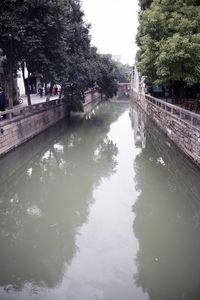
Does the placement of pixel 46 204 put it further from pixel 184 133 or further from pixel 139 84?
pixel 139 84

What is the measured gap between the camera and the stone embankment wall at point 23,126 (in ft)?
44.2

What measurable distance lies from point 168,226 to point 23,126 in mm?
11754

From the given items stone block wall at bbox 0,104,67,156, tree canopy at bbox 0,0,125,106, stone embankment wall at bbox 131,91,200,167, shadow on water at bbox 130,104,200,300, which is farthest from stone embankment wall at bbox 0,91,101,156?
stone embankment wall at bbox 131,91,200,167

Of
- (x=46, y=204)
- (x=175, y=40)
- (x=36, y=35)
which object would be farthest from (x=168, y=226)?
(x=36, y=35)

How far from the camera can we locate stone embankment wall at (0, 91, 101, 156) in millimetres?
13486

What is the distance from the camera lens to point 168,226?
7.49 m

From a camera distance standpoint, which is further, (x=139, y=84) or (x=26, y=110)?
(x=139, y=84)

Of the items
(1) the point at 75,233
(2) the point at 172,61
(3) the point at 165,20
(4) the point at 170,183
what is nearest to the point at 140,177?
(4) the point at 170,183

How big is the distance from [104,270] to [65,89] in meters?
19.9

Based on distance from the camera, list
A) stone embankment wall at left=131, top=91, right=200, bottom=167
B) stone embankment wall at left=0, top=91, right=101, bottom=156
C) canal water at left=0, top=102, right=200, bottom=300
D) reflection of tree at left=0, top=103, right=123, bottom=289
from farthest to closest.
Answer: stone embankment wall at left=0, top=91, right=101, bottom=156, stone embankment wall at left=131, top=91, right=200, bottom=167, reflection of tree at left=0, top=103, right=123, bottom=289, canal water at left=0, top=102, right=200, bottom=300

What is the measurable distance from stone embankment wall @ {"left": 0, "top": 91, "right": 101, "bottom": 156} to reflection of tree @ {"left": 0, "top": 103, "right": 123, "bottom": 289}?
63 centimetres

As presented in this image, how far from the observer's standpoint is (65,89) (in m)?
→ 23.5

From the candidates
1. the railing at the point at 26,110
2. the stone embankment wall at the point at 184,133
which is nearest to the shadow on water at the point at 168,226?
the stone embankment wall at the point at 184,133

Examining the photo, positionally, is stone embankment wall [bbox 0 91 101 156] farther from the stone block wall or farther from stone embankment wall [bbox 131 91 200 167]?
stone embankment wall [bbox 131 91 200 167]
